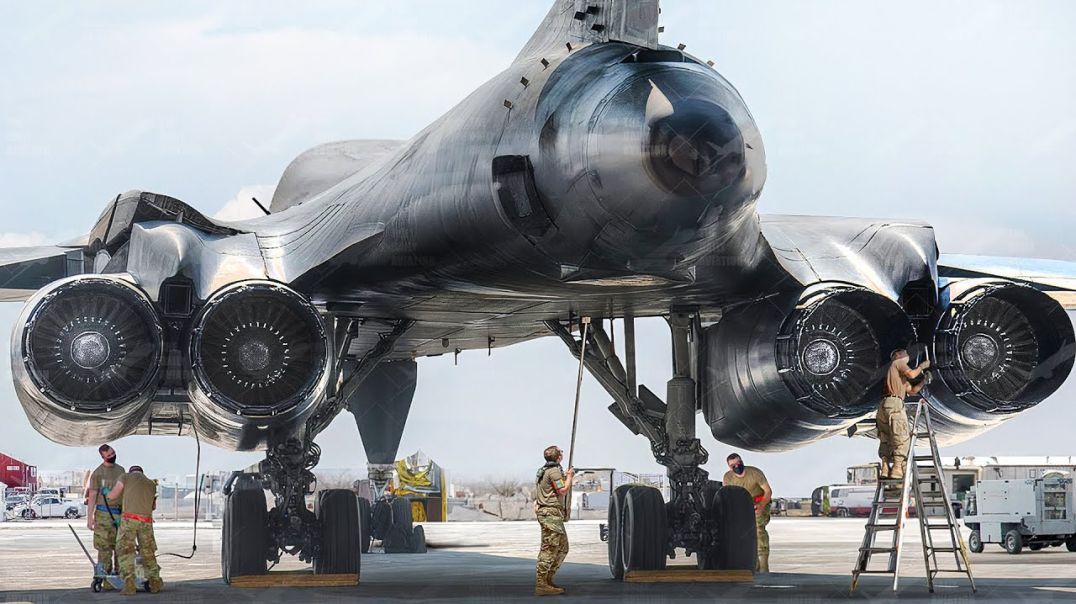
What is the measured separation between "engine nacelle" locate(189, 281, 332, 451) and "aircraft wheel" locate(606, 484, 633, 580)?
3.44 metres

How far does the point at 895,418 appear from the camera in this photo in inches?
385

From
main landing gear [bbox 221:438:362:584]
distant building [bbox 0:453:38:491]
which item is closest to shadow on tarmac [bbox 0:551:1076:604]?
main landing gear [bbox 221:438:362:584]

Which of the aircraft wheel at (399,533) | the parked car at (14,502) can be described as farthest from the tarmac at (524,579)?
the parked car at (14,502)

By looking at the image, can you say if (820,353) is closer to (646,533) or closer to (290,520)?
(646,533)

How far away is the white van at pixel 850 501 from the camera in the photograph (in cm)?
4381

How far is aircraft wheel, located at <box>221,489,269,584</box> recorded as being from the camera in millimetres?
10977

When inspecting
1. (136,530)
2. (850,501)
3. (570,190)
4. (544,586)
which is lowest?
(544,586)

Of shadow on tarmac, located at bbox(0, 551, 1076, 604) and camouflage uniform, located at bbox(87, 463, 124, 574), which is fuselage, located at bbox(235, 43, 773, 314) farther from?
camouflage uniform, located at bbox(87, 463, 124, 574)

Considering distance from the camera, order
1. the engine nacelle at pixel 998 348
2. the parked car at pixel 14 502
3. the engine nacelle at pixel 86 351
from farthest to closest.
Result: 1. the parked car at pixel 14 502
2. the engine nacelle at pixel 998 348
3. the engine nacelle at pixel 86 351

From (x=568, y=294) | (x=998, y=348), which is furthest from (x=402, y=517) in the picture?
(x=998, y=348)

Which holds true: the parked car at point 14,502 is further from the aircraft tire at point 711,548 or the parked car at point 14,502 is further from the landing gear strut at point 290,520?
the aircraft tire at point 711,548

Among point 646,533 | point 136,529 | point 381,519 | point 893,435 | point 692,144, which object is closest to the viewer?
point 692,144

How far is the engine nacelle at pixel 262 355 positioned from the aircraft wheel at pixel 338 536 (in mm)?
1504

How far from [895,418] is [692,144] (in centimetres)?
332
